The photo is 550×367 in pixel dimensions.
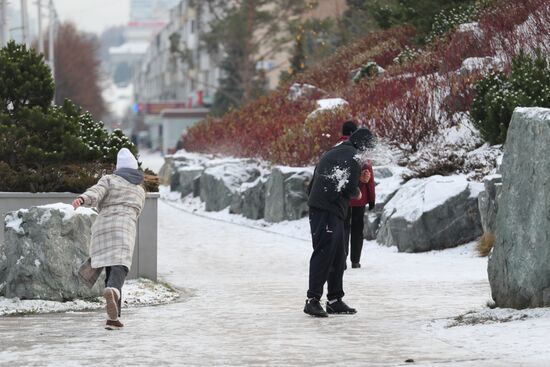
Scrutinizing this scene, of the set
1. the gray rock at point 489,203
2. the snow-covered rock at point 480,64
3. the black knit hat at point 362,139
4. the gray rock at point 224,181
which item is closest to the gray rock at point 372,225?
the gray rock at point 489,203

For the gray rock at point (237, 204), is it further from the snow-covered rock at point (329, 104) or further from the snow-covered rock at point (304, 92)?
the snow-covered rock at point (304, 92)

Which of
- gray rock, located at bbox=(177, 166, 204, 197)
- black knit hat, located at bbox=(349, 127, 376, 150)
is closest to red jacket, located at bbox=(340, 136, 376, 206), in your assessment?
black knit hat, located at bbox=(349, 127, 376, 150)

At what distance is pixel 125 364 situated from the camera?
9312 millimetres

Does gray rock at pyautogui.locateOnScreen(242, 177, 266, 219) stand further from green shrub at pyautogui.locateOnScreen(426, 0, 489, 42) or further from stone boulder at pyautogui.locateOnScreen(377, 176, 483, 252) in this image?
green shrub at pyautogui.locateOnScreen(426, 0, 489, 42)

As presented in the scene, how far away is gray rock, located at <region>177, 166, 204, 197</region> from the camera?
35.7m

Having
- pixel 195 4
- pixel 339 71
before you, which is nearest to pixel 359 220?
pixel 339 71

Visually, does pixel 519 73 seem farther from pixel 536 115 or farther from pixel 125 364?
pixel 125 364

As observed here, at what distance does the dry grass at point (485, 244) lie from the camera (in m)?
18.4

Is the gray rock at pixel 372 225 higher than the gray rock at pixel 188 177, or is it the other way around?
the gray rock at pixel 188 177

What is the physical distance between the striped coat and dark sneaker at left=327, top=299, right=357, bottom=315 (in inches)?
76.2

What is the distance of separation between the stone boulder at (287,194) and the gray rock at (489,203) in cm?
634

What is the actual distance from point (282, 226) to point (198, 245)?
3.34m

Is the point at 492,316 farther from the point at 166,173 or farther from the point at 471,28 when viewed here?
the point at 166,173

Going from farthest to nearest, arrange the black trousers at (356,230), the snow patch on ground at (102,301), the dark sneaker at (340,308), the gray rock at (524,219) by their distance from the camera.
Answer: the black trousers at (356,230), the snow patch on ground at (102,301), the dark sneaker at (340,308), the gray rock at (524,219)
